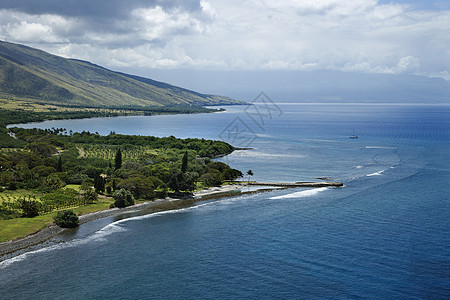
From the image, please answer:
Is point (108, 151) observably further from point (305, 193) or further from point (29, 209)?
point (305, 193)

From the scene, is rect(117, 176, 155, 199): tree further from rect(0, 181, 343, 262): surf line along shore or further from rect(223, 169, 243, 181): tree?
rect(223, 169, 243, 181): tree

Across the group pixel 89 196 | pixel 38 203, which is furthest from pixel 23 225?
pixel 89 196

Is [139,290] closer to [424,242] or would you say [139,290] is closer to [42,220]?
[42,220]

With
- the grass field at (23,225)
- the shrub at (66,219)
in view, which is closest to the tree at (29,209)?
the grass field at (23,225)

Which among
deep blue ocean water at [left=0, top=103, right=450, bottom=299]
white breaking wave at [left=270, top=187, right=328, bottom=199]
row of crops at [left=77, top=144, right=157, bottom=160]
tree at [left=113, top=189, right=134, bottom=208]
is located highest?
row of crops at [left=77, top=144, right=157, bottom=160]

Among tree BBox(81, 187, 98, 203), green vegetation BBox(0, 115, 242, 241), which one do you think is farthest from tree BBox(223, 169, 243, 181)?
tree BBox(81, 187, 98, 203)

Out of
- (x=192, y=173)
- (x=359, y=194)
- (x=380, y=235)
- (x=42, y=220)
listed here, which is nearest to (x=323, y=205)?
(x=359, y=194)
